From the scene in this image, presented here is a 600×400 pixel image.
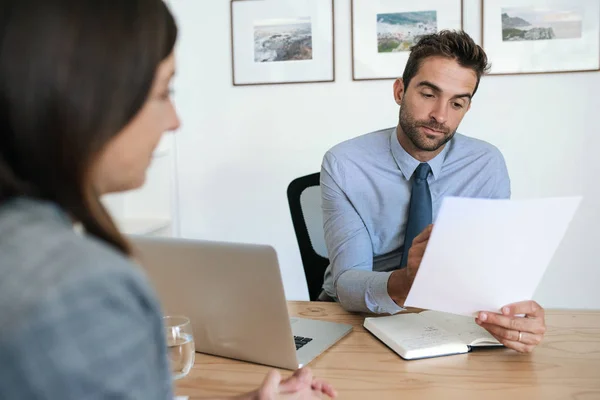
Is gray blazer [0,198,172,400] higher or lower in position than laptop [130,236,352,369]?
higher

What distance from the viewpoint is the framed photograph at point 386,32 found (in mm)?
2734

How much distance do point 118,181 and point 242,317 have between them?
531 millimetres

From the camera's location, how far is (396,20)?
2760mm

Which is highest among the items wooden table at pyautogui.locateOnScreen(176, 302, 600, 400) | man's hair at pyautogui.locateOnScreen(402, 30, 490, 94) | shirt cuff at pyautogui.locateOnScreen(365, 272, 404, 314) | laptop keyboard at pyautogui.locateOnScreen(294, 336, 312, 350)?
man's hair at pyautogui.locateOnScreen(402, 30, 490, 94)

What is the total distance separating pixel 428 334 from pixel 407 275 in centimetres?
14

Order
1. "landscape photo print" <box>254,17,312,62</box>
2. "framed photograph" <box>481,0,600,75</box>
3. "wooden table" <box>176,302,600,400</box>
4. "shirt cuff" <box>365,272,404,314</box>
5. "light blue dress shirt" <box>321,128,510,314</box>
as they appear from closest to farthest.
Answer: "wooden table" <box>176,302,600,400</box> → "shirt cuff" <box>365,272,404,314</box> → "light blue dress shirt" <box>321,128,510,314</box> → "framed photograph" <box>481,0,600,75</box> → "landscape photo print" <box>254,17,312,62</box>

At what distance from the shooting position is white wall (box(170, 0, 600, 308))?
2.70 metres

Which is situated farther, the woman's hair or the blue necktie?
the blue necktie

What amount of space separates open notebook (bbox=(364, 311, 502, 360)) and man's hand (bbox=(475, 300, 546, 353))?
1.4 inches

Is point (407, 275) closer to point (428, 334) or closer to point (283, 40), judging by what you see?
point (428, 334)

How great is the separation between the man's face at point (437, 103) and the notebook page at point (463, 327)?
589mm

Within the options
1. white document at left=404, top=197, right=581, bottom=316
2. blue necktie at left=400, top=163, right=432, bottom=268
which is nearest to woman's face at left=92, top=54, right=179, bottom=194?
white document at left=404, top=197, right=581, bottom=316

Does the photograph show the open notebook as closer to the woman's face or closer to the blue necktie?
the blue necktie

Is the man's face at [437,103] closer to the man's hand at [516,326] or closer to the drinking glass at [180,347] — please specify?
the man's hand at [516,326]
